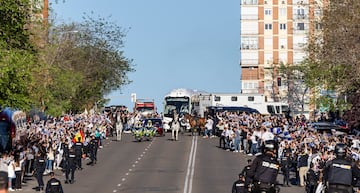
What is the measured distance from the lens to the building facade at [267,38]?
5251 inches

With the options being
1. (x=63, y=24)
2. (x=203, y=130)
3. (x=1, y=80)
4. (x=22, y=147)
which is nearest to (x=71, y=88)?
(x=63, y=24)

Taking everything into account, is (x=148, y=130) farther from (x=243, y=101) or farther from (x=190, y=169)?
(x=243, y=101)

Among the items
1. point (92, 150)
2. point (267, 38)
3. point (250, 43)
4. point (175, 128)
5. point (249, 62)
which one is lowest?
point (92, 150)

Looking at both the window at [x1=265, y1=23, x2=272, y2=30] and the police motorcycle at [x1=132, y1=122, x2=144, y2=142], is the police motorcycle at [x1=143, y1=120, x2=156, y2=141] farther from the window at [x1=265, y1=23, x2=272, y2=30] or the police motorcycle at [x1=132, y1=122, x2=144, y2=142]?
the window at [x1=265, y1=23, x2=272, y2=30]

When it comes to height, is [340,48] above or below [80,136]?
above

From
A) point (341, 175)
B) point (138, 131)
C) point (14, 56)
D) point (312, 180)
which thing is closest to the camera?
point (341, 175)

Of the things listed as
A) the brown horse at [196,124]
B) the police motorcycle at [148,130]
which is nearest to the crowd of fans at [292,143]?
the brown horse at [196,124]

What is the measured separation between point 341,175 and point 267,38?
117201 mm

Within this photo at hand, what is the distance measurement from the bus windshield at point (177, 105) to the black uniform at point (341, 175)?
61.8m

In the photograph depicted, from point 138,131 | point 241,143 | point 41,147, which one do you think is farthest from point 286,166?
point 138,131

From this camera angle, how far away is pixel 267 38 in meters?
135

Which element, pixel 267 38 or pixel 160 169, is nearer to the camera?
pixel 160 169

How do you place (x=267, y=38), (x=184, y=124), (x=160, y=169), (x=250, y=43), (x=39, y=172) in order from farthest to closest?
(x=267, y=38)
(x=250, y=43)
(x=184, y=124)
(x=160, y=169)
(x=39, y=172)

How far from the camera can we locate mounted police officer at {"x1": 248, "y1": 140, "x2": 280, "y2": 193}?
1742cm
